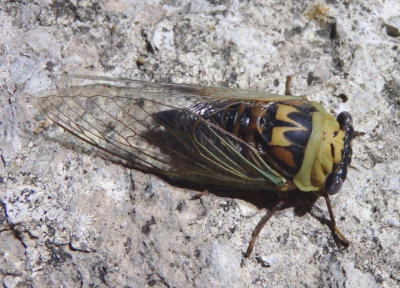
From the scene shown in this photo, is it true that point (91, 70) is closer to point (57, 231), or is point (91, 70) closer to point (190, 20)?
point (190, 20)

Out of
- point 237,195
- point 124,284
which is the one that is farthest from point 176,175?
point 124,284

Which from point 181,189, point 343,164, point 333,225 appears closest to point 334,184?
point 343,164

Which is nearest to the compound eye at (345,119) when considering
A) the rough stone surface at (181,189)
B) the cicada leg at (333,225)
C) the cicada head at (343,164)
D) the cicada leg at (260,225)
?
the cicada head at (343,164)

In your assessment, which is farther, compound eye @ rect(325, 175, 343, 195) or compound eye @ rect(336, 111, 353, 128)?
compound eye @ rect(336, 111, 353, 128)

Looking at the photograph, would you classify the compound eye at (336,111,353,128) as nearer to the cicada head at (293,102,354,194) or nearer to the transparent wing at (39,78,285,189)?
the cicada head at (293,102,354,194)

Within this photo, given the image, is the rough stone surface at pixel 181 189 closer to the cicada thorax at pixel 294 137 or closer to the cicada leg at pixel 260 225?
the cicada leg at pixel 260 225

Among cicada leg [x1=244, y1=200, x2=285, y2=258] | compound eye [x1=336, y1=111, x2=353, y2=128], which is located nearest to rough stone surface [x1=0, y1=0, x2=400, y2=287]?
cicada leg [x1=244, y1=200, x2=285, y2=258]

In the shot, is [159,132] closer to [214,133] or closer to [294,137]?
[214,133]
